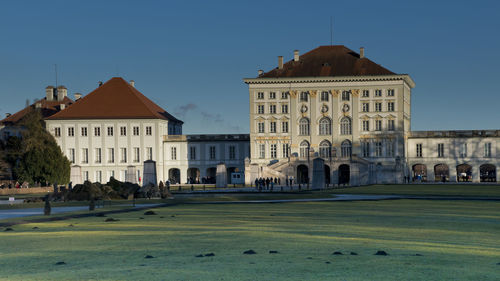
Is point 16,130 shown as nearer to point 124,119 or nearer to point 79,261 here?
point 124,119

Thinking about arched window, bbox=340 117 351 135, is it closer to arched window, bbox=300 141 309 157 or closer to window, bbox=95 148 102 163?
arched window, bbox=300 141 309 157

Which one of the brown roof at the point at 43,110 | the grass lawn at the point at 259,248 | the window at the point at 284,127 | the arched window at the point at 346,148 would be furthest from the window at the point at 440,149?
the grass lawn at the point at 259,248

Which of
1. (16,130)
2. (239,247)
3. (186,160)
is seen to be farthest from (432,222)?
(16,130)

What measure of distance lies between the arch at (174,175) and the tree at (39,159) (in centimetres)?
1818

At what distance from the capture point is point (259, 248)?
44.6 ft

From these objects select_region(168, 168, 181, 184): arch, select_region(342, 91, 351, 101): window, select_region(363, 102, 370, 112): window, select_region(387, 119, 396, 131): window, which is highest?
select_region(342, 91, 351, 101): window

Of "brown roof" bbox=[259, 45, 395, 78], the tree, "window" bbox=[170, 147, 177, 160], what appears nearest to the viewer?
the tree

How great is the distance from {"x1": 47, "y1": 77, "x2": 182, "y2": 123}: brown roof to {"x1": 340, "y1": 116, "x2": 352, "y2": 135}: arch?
22.5 m

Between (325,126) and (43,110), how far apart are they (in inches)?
1479

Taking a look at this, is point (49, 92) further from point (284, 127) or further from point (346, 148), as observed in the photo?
point (346, 148)

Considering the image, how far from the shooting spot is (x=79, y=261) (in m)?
12.1

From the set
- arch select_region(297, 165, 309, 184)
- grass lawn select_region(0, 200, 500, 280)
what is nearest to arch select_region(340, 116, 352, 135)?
arch select_region(297, 165, 309, 184)

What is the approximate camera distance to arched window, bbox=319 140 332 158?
8688cm

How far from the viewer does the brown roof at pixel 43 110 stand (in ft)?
313
